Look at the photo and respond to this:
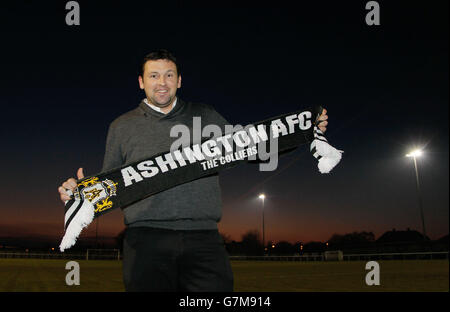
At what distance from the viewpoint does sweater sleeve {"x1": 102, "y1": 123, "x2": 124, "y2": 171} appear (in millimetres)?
3385

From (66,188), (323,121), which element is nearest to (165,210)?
(66,188)

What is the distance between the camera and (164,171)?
11.3ft

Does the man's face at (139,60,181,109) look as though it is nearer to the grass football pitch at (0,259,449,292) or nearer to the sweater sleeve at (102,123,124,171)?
the sweater sleeve at (102,123,124,171)

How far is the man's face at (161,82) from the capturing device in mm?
3318

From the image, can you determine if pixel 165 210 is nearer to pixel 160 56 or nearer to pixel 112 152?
pixel 112 152

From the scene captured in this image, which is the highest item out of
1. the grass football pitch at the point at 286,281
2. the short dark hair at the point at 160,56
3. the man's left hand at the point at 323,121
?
the short dark hair at the point at 160,56

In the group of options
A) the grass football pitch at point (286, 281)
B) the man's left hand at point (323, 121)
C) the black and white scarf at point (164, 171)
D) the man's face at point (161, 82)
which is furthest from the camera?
the grass football pitch at point (286, 281)

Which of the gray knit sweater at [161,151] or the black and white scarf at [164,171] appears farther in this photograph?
the black and white scarf at [164,171]

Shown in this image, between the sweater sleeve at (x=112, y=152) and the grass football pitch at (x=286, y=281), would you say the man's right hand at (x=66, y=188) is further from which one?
the grass football pitch at (x=286, y=281)

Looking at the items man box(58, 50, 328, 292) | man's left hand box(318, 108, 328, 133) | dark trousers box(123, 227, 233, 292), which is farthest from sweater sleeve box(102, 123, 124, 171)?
man's left hand box(318, 108, 328, 133)

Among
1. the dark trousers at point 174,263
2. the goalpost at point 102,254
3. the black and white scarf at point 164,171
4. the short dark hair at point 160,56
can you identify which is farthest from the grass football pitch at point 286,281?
the goalpost at point 102,254
